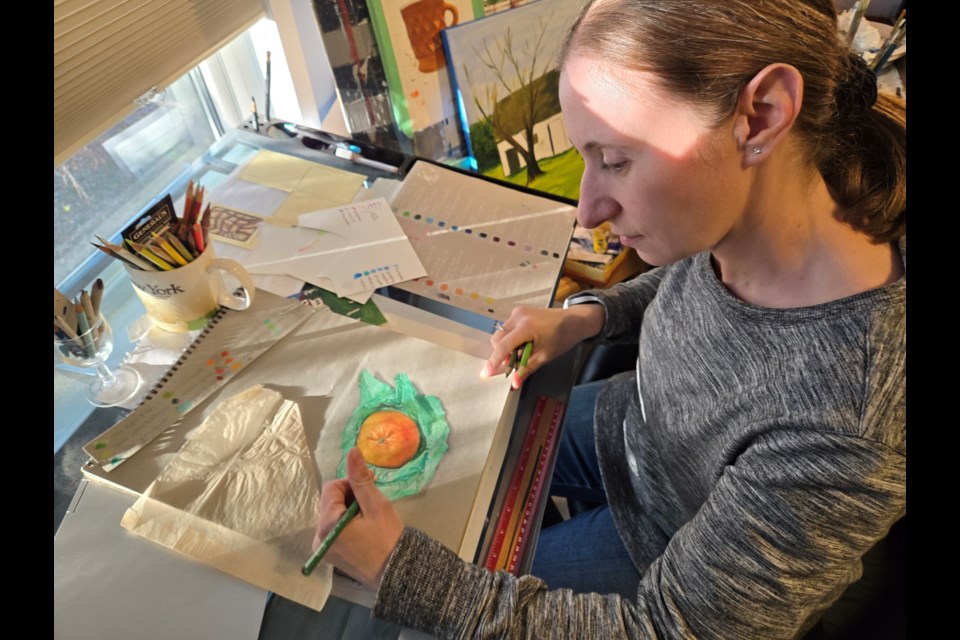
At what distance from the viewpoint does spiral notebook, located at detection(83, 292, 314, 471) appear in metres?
0.71

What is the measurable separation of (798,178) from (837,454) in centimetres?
30

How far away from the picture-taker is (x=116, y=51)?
0.83 m

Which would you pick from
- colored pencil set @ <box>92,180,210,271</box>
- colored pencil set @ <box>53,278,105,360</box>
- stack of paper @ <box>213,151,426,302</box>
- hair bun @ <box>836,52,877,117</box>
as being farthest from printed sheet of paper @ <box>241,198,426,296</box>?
hair bun @ <box>836,52,877,117</box>

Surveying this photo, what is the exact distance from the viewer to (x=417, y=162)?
116cm

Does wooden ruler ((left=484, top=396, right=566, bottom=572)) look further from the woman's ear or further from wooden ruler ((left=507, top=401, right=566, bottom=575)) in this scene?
the woman's ear

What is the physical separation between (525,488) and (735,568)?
0.26m

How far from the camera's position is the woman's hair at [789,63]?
548 mm

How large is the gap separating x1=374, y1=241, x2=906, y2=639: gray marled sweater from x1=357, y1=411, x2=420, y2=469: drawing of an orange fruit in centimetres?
11

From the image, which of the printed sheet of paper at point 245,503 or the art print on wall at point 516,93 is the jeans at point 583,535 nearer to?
the printed sheet of paper at point 245,503

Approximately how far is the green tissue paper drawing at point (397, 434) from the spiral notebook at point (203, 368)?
0.54ft

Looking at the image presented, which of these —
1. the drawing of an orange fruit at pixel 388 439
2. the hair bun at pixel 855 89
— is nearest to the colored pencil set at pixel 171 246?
the drawing of an orange fruit at pixel 388 439

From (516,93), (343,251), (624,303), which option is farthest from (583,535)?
(516,93)

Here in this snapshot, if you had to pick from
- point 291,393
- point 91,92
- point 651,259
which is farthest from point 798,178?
point 91,92
